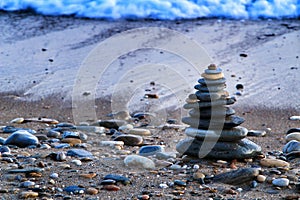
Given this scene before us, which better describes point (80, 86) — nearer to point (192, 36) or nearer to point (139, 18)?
point (192, 36)

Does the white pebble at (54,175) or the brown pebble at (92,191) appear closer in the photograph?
the brown pebble at (92,191)

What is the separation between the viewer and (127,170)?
3357 mm

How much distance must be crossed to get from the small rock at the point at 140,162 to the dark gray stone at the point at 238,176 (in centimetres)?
38

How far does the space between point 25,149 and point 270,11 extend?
4620 mm

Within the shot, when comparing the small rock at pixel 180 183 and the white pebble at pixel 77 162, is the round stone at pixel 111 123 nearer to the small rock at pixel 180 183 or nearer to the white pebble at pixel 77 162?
the white pebble at pixel 77 162

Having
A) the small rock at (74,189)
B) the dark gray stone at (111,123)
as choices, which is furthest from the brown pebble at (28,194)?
the dark gray stone at (111,123)

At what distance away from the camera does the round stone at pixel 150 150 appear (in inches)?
147

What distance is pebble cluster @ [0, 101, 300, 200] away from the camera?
119 inches

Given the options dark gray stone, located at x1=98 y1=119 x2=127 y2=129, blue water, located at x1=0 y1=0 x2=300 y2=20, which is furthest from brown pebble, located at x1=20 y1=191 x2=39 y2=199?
blue water, located at x1=0 y1=0 x2=300 y2=20

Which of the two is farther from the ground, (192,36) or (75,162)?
(192,36)

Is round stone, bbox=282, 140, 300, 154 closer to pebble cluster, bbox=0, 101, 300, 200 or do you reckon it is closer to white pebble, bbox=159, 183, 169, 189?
pebble cluster, bbox=0, 101, 300, 200

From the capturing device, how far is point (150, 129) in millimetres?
4555

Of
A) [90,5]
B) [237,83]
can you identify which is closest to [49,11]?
[90,5]

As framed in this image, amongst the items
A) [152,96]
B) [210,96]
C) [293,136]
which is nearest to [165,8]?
[152,96]
